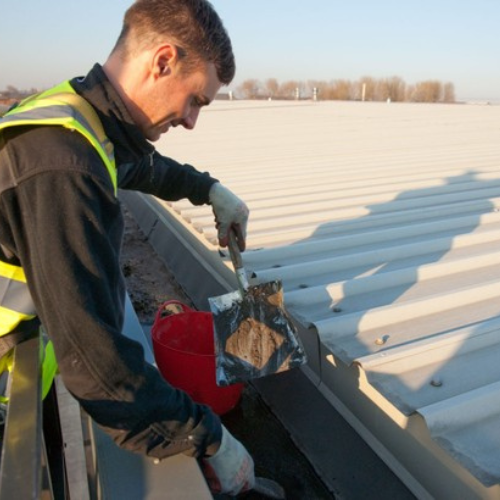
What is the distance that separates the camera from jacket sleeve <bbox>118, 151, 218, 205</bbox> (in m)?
2.66

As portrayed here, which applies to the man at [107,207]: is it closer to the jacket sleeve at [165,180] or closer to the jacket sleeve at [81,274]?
the jacket sleeve at [81,274]

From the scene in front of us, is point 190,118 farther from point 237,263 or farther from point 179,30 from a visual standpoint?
point 237,263

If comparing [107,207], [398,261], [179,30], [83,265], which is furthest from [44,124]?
[398,261]

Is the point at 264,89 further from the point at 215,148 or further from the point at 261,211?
the point at 261,211

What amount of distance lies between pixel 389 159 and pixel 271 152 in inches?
76.7

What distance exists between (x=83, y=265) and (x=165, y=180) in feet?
5.01

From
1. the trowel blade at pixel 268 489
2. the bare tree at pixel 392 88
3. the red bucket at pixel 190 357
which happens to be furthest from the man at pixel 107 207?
the bare tree at pixel 392 88

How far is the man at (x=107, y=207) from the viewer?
1.32 meters

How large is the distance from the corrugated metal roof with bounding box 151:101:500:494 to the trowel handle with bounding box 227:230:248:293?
0.28 meters

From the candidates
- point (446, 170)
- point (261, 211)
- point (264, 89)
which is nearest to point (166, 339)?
point (261, 211)

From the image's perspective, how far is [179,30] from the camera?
159cm

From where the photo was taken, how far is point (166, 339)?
2760 millimetres

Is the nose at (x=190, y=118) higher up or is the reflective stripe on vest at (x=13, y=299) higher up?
A: the nose at (x=190, y=118)

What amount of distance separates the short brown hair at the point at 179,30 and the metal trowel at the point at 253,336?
3.97 ft
